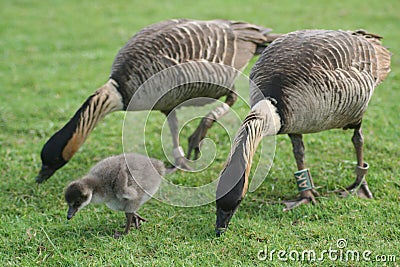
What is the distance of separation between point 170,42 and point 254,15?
847 centimetres

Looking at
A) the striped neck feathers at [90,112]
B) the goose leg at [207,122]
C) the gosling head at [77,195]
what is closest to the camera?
the gosling head at [77,195]

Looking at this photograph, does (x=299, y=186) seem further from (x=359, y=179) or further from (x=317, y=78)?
(x=317, y=78)

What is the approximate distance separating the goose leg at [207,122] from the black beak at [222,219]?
2265 millimetres

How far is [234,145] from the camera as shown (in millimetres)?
4738

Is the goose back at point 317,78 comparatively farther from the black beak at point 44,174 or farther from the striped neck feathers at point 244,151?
the black beak at point 44,174

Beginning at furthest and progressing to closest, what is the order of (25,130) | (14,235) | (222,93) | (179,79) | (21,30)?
(21,30), (25,130), (222,93), (179,79), (14,235)

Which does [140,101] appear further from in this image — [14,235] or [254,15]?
[254,15]

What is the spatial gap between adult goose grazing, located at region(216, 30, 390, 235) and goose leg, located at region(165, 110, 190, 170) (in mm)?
1778

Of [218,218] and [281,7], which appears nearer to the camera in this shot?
[218,218]

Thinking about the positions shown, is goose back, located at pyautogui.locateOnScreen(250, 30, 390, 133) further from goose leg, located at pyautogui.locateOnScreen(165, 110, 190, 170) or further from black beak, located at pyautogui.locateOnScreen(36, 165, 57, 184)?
black beak, located at pyautogui.locateOnScreen(36, 165, 57, 184)

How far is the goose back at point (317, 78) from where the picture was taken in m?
5.11

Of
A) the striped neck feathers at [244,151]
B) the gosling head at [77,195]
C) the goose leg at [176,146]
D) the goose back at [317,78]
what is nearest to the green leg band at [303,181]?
the goose back at [317,78]

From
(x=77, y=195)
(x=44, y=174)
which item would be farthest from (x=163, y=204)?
(x=44, y=174)

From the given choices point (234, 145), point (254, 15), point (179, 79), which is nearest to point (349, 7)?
point (254, 15)
